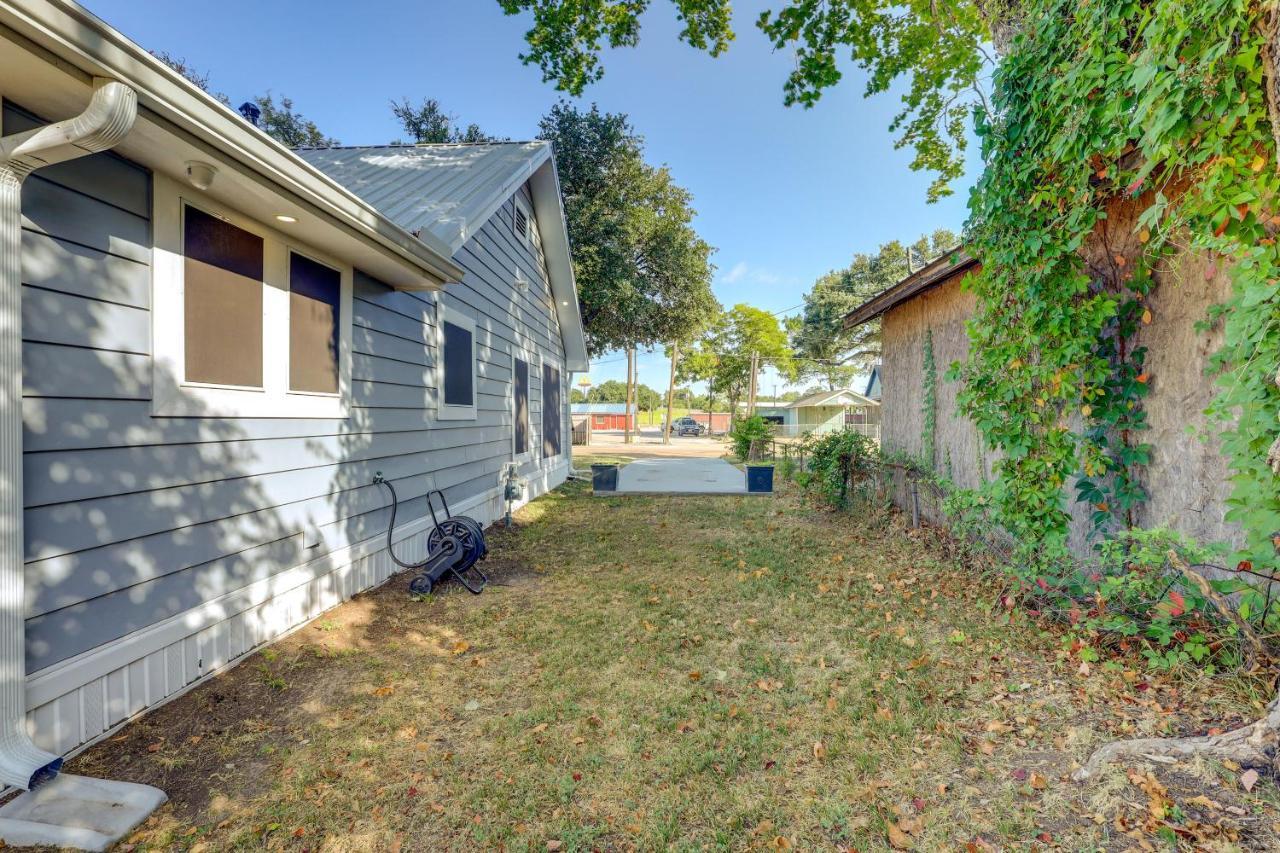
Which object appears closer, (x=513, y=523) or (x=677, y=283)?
(x=513, y=523)

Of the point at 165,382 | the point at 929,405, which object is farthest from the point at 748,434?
the point at 165,382

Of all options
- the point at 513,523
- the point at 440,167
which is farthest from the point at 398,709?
the point at 440,167

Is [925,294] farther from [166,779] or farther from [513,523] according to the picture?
[166,779]

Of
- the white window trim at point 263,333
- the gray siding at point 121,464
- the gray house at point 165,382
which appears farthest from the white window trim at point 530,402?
the white window trim at point 263,333

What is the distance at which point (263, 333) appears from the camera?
11.0 ft

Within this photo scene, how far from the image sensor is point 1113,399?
3.42 meters

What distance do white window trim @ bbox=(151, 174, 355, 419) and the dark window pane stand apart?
171 centimetres

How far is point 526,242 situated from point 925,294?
610cm

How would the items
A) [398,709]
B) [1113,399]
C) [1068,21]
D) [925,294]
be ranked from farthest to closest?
[925,294]
[1113,399]
[1068,21]
[398,709]

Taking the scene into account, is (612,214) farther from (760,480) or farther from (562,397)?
(760,480)

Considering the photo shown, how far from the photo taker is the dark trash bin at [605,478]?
998cm

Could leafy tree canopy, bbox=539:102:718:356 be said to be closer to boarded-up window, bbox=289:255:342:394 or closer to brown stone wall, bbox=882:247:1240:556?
boarded-up window, bbox=289:255:342:394

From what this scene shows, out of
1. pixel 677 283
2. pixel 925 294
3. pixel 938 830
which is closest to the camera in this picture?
pixel 938 830

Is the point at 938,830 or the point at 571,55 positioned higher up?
the point at 571,55
